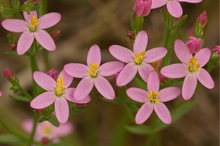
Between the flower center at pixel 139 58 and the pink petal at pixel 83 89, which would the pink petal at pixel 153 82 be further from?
the pink petal at pixel 83 89

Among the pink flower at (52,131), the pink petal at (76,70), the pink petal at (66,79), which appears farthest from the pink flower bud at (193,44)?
the pink flower at (52,131)

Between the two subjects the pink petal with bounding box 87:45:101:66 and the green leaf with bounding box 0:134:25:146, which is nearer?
the pink petal with bounding box 87:45:101:66

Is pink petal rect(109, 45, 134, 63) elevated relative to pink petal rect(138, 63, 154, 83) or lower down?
elevated

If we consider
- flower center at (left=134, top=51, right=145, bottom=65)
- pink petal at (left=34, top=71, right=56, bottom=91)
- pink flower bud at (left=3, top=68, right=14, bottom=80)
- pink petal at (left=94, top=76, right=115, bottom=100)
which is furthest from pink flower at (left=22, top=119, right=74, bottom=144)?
flower center at (left=134, top=51, right=145, bottom=65)

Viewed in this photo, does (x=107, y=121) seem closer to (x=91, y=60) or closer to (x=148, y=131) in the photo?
(x=148, y=131)

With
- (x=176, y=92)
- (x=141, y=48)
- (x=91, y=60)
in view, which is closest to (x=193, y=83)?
(x=176, y=92)

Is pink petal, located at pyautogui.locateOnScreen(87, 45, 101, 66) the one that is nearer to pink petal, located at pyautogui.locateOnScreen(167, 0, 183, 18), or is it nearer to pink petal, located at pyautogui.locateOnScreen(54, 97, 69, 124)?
pink petal, located at pyautogui.locateOnScreen(54, 97, 69, 124)
